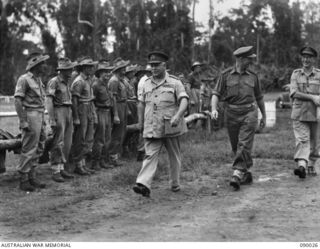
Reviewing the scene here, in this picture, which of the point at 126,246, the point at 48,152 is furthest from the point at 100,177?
the point at 126,246

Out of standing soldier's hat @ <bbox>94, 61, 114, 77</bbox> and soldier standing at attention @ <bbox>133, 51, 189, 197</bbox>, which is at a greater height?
standing soldier's hat @ <bbox>94, 61, 114, 77</bbox>

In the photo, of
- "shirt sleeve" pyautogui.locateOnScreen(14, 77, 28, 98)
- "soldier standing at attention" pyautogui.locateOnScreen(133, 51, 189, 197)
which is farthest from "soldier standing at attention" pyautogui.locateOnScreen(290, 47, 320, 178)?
"shirt sleeve" pyautogui.locateOnScreen(14, 77, 28, 98)

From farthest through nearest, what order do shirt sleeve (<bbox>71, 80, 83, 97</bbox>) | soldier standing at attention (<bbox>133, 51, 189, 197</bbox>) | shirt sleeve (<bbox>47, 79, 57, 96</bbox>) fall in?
shirt sleeve (<bbox>71, 80, 83, 97</bbox>), shirt sleeve (<bbox>47, 79, 57, 96</bbox>), soldier standing at attention (<bbox>133, 51, 189, 197</bbox>)

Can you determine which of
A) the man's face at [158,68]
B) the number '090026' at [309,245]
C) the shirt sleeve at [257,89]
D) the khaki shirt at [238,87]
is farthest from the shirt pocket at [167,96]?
the number '090026' at [309,245]

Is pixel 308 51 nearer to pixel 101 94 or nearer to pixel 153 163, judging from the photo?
pixel 153 163

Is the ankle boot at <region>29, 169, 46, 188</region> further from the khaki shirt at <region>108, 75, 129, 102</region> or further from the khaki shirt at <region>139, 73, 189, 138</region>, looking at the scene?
the khaki shirt at <region>108, 75, 129, 102</region>

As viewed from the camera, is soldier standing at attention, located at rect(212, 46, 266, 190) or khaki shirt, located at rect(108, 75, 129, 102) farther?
khaki shirt, located at rect(108, 75, 129, 102)

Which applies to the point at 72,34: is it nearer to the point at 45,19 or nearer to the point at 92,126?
the point at 45,19

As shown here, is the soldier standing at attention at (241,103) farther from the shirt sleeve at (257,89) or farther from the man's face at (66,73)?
the man's face at (66,73)

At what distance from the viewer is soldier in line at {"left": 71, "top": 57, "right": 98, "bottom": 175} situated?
9.00 m

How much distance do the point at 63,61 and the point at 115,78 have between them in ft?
6.31

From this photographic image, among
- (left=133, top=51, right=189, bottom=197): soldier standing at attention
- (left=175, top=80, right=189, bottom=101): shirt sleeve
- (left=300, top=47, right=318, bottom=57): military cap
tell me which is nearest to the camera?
(left=133, top=51, right=189, bottom=197): soldier standing at attention

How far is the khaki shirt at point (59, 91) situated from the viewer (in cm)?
834

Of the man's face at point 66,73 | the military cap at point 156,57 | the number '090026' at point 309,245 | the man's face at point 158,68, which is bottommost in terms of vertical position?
the number '090026' at point 309,245
